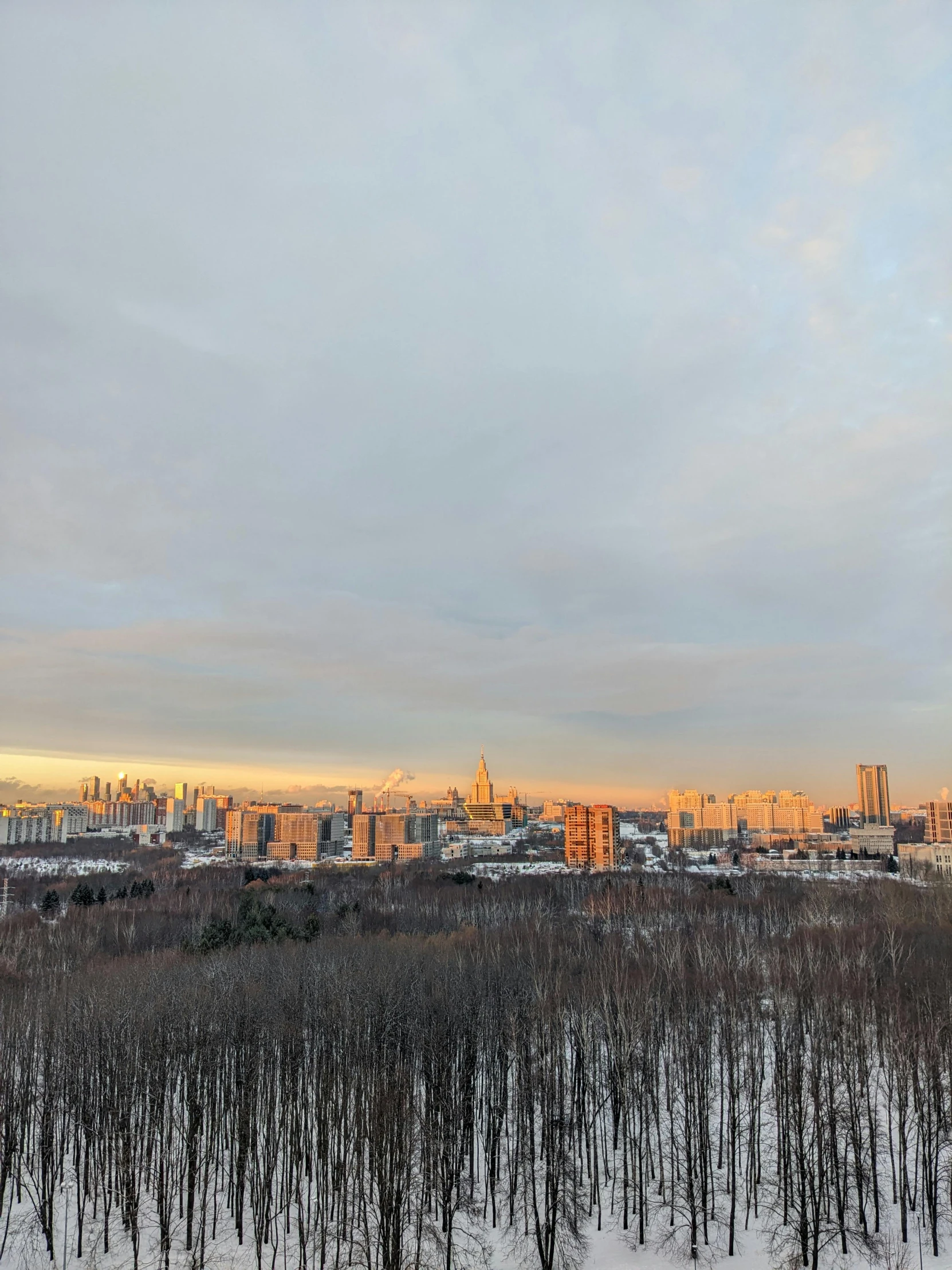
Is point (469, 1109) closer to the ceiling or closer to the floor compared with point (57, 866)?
closer to the ceiling

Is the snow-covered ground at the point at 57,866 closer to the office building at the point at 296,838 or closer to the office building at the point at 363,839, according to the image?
the office building at the point at 296,838

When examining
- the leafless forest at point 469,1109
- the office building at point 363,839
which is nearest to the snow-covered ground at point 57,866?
the office building at point 363,839

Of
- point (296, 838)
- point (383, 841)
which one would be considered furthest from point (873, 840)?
point (296, 838)

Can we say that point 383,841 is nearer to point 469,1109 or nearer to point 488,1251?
point 469,1109

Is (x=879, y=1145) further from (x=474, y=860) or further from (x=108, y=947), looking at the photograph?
(x=474, y=860)

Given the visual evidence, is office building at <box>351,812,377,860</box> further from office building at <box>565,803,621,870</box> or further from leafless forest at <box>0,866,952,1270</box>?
leafless forest at <box>0,866,952,1270</box>

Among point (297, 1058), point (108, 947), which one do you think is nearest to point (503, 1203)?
point (297, 1058)
